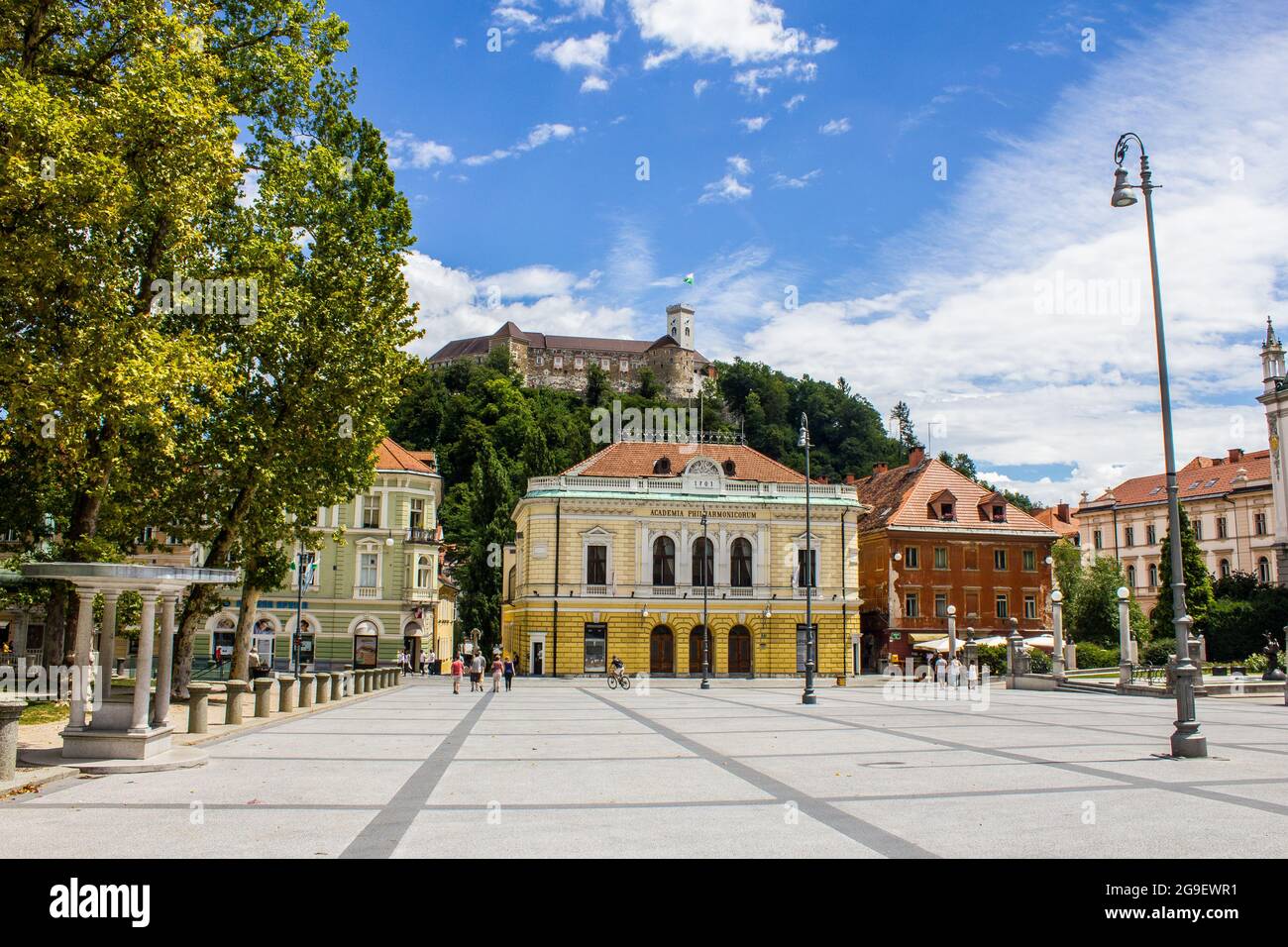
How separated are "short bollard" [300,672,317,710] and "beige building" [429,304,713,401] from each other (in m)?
151

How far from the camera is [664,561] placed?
179 ft

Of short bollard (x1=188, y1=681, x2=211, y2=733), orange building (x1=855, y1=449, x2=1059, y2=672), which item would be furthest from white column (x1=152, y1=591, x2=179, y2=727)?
orange building (x1=855, y1=449, x2=1059, y2=672)

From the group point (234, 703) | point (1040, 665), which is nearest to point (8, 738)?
point (234, 703)

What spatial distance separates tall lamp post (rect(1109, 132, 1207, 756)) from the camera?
49.5ft

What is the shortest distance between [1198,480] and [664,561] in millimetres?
52290

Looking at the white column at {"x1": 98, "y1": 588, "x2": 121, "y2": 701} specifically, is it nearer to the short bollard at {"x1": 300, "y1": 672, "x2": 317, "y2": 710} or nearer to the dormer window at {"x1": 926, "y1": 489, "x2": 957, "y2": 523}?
the short bollard at {"x1": 300, "y1": 672, "x2": 317, "y2": 710}

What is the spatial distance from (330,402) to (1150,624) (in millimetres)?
48624

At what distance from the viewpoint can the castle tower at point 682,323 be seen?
613 ft

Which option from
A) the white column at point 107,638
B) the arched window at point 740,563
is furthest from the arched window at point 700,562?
the white column at point 107,638

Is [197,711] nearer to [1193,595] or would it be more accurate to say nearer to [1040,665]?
[1040,665]

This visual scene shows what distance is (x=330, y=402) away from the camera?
2530 cm

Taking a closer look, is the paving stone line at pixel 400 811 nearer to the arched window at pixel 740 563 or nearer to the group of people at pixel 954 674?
the group of people at pixel 954 674
